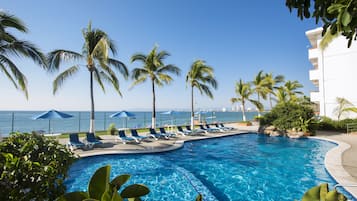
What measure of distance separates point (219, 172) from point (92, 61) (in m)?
10.4

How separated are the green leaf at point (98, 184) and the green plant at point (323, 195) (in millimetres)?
1123

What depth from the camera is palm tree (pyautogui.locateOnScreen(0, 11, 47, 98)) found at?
7.81 metres

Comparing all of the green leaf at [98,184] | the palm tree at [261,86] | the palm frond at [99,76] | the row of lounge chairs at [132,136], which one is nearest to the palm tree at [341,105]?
the palm tree at [261,86]

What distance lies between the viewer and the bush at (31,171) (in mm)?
1984

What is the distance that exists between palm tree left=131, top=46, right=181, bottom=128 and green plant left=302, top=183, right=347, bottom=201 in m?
15.2

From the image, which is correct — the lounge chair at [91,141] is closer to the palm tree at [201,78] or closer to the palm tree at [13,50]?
→ the palm tree at [13,50]

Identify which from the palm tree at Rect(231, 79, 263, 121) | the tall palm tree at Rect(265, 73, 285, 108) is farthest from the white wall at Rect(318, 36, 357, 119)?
the palm tree at Rect(231, 79, 263, 121)

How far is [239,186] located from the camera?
6.58 m

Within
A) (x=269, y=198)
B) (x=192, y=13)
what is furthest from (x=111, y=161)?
(x=192, y=13)

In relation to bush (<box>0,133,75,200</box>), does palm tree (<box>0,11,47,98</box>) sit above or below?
above

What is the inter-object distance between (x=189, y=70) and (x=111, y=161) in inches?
471

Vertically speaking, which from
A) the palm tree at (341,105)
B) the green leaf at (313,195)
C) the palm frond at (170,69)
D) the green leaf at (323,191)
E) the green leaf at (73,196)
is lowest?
the green leaf at (313,195)

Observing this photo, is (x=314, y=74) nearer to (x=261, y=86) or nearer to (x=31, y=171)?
(x=261, y=86)

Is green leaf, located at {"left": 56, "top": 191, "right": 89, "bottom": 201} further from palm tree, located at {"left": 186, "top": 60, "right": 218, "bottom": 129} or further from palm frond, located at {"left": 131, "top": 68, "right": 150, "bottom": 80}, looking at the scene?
palm tree, located at {"left": 186, "top": 60, "right": 218, "bottom": 129}
